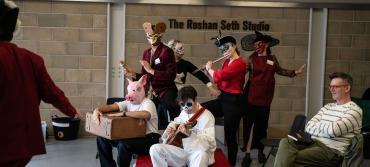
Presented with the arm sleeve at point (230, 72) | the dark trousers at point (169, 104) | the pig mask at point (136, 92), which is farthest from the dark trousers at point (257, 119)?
the pig mask at point (136, 92)

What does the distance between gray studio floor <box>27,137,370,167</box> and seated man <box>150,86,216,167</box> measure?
139 centimetres

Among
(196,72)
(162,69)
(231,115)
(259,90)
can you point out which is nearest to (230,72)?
(231,115)

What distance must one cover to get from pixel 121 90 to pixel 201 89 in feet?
3.44

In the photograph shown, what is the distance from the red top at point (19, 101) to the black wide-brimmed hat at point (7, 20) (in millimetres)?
47

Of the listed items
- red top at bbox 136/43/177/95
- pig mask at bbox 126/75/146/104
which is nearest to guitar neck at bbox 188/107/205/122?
pig mask at bbox 126/75/146/104

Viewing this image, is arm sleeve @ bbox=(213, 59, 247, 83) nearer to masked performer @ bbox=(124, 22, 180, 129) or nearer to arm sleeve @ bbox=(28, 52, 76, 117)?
masked performer @ bbox=(124, 22, 180, 129)

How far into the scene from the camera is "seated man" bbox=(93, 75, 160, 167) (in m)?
3.77

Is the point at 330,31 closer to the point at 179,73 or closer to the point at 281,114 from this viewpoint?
the point at 281,114

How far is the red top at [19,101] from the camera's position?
2.33 m

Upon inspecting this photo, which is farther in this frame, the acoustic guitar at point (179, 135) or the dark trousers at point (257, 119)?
the dark trousers at point (257, 119)

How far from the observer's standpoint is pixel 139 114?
12.2 ft

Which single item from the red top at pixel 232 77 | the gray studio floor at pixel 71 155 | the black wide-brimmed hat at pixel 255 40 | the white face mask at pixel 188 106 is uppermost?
→ the black wide-brimmed hat at pixel 255 40

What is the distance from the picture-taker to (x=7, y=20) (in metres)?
2.38

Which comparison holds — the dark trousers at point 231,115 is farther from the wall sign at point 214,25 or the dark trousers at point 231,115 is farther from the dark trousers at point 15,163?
the dark trousers at point 15,163
